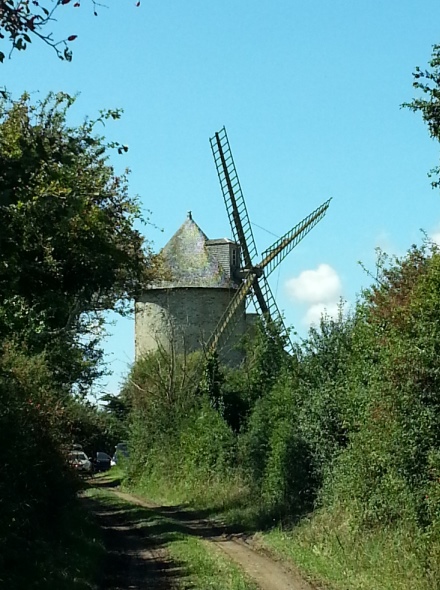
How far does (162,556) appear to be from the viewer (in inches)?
762

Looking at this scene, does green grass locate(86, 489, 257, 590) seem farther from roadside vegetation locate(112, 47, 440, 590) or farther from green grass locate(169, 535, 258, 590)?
roadside vegetation locate(112, 47, 440, 590)

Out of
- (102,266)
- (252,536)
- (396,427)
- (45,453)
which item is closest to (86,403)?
(102,266)

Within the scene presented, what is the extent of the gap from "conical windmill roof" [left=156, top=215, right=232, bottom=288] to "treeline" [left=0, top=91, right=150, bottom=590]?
64.3 feet

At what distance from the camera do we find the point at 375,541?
53.5 feet

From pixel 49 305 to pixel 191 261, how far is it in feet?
101

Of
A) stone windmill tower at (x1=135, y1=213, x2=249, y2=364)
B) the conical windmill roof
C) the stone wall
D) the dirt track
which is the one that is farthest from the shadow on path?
the conical windmill roof

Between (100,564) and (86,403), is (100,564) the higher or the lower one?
the lower one

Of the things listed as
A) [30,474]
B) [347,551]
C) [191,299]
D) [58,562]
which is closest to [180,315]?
[191,299]

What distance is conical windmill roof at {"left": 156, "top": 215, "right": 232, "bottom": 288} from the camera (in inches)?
2078

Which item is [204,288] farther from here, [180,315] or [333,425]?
[333,425]

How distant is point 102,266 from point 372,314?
9018mm

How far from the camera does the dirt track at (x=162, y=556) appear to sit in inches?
620

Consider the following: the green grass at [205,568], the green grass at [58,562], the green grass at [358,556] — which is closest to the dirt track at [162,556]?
the green grass at [205,568]

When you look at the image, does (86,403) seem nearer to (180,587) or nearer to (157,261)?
(157,261)
